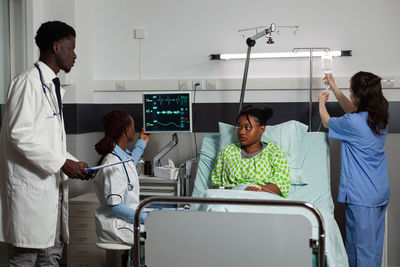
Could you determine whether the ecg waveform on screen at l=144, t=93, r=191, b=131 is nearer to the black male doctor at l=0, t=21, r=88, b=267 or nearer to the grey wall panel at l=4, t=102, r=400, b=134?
the grey wall panel at l=4, t=102, r=400, b=134

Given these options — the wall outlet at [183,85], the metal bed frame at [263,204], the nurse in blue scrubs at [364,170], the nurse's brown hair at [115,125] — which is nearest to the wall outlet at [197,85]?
the wall outlet at [183,85]

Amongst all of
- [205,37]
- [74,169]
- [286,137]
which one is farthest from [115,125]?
[205,37]

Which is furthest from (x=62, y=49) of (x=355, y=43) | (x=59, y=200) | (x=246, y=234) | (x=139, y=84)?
(x=355, y=43)

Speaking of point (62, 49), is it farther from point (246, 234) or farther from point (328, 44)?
point (328, 44)

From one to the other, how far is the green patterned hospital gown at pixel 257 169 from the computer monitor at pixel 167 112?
463mm

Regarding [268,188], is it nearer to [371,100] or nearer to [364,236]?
[364,236]

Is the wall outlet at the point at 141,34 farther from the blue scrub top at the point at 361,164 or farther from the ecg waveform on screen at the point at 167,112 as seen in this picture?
the blue scrub top at the point at 361,164

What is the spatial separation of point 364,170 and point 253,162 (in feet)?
2.44

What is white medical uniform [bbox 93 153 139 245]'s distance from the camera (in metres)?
2.79

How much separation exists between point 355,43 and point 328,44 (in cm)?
21

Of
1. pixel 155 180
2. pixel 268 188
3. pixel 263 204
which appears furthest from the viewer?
pixel 155 180

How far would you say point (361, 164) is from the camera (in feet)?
11.2

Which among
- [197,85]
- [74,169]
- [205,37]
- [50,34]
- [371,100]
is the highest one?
[205,37]

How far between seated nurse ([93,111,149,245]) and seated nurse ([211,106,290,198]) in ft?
2.58
